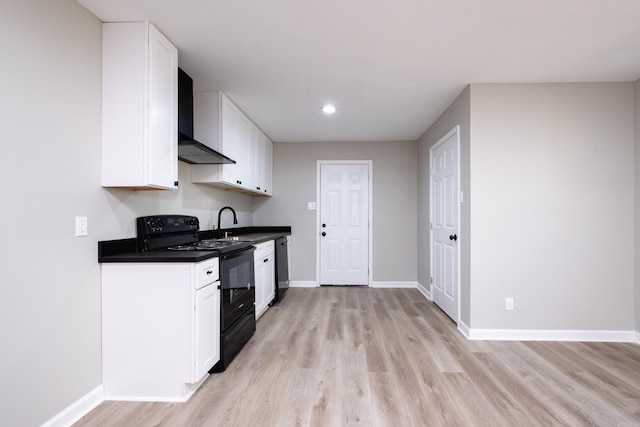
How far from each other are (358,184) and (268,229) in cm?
167

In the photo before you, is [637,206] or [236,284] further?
[637,206]

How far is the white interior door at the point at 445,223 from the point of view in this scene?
3527 mm

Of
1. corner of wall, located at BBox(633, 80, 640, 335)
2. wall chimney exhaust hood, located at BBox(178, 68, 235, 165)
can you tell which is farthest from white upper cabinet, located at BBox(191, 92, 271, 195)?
corner of wall, located at BBox(633, 80, 640, 335)

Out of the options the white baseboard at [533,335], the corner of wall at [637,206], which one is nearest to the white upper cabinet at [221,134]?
the white baseboard at [533,335]

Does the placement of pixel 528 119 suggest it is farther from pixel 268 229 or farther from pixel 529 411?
pixel 268 229

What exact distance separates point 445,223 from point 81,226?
350cm

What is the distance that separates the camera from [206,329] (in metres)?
2.18

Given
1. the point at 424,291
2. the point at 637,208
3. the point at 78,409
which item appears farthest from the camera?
the point at 424,291

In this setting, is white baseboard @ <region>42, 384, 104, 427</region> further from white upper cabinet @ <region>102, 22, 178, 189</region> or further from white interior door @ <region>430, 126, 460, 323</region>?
white interior door @ <region>430, 126, 460, 323</region>

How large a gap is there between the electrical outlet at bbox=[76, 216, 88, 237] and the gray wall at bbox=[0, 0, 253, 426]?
3 cm

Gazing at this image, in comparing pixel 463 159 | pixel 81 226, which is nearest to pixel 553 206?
pixel 463 159

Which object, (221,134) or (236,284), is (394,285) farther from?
(221,134)

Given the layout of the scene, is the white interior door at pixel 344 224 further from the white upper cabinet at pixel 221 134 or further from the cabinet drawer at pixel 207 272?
the cabinet drawer at pixel 207 272

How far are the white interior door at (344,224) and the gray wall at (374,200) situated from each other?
15 cm
